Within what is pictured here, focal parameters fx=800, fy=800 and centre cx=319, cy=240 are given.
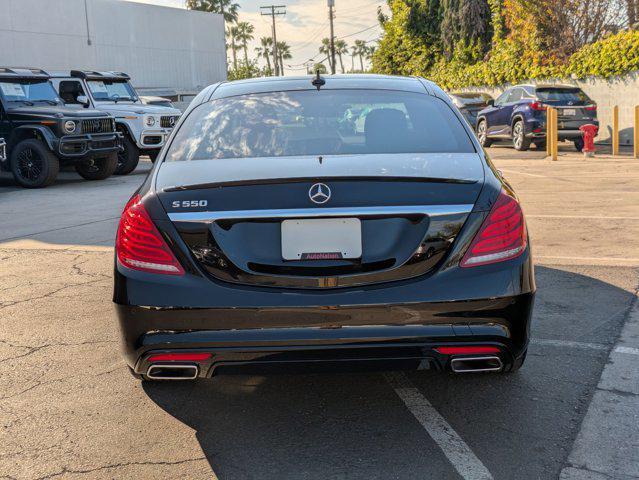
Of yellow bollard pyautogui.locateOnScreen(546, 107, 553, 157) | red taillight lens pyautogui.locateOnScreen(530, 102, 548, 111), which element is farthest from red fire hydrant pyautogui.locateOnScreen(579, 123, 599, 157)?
red taillight lens pyautogui.locateOnScreen(530, 102, 548, 111)

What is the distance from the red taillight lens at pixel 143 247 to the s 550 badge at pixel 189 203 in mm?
129

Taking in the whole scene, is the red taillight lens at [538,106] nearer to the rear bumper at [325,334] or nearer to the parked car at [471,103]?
the parked car at [471,103]

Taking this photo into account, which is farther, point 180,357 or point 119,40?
point 119,40

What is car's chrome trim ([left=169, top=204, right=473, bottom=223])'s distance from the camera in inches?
123

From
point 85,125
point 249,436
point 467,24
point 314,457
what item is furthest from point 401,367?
point 467,24

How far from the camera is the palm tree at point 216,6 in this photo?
81.4m

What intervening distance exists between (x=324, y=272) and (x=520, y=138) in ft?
60.1

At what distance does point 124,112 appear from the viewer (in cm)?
1736

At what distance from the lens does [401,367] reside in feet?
10.5

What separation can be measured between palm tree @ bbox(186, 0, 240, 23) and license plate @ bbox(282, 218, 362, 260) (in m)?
80.8

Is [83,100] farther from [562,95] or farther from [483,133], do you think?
[562,95]

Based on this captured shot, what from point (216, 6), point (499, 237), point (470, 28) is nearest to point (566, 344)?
point (499, 237)

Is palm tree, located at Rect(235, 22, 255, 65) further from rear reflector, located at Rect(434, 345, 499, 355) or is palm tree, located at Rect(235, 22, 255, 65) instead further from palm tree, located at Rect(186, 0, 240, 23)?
rear reflector, located at Rect(434, 345, 499, 355)

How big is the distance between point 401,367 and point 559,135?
1743 centimetres
